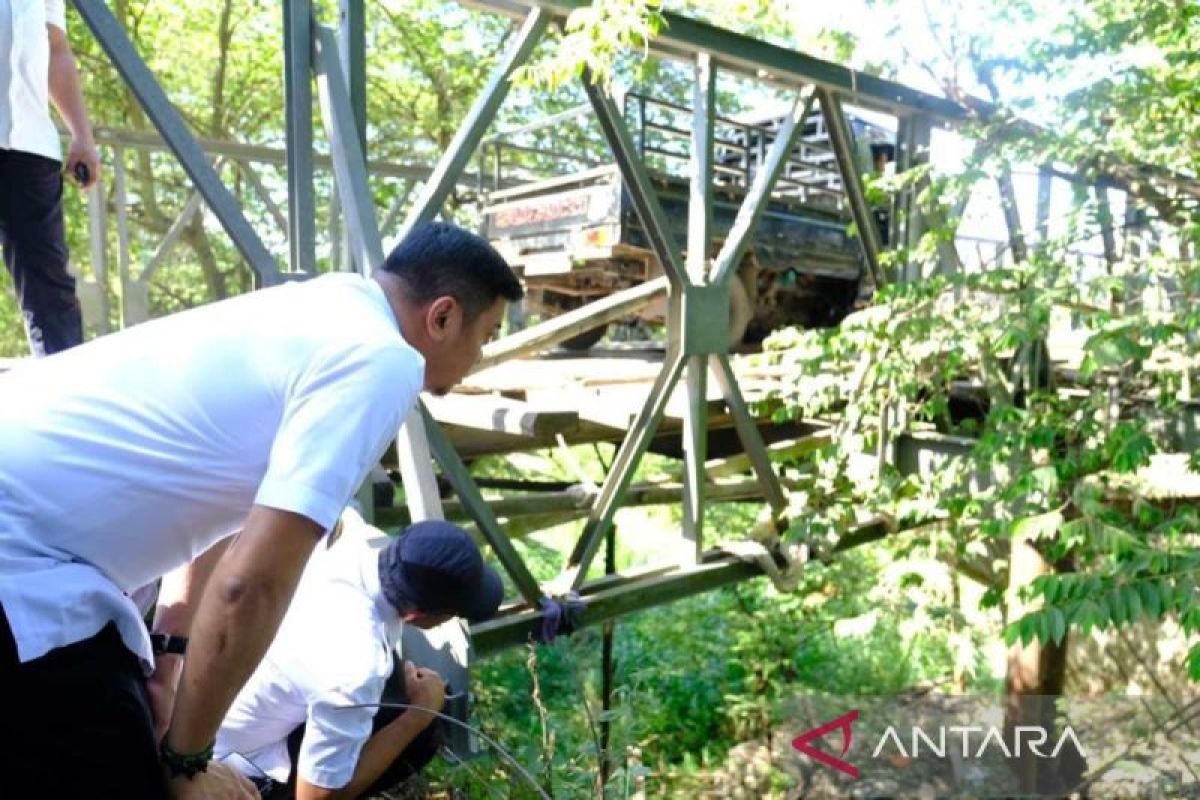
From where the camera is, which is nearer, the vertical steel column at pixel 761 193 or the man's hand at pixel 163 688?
the man's hand at pixel 163 688

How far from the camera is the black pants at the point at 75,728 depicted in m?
1.37

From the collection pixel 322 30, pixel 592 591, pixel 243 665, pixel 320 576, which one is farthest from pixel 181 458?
pixel 592 591

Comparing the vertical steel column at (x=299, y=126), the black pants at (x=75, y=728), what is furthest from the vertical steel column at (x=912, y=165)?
the black pants at (x=75, y=728)

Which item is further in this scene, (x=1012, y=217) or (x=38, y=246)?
(x=1012, y=217)

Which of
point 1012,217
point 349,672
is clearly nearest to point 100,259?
point 349,672

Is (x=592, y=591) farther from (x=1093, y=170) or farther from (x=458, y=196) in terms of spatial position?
(x=458, y=196)

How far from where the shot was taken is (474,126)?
367 cm

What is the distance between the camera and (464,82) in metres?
14.8

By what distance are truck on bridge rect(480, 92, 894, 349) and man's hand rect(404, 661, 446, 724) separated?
473 cm

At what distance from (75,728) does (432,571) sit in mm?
1096

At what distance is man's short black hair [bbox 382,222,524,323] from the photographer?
5.71ft

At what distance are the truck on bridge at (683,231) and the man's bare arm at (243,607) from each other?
5801mm

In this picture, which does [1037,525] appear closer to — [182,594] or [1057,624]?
[1057,624]

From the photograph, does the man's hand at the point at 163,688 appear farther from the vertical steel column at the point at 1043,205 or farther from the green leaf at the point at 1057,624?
the vertical steel column at the point at 1043,205
